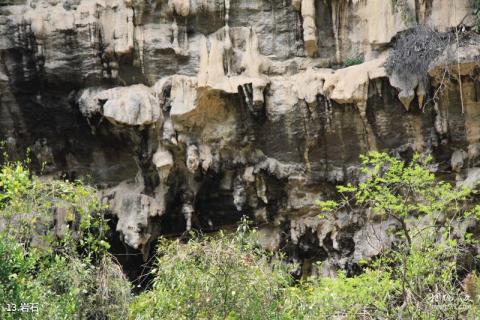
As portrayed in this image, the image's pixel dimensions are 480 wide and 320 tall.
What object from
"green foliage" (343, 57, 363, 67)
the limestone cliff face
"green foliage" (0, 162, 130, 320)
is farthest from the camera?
"green foliage" (343, 57, 363, 67)

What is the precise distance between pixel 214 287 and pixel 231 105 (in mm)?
7791

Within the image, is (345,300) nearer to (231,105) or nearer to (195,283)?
(195,283)

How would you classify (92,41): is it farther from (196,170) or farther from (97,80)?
(196,170)

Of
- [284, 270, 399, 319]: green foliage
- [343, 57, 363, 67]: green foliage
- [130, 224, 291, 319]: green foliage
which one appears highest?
[343, 57, 363, 67]: green foliage

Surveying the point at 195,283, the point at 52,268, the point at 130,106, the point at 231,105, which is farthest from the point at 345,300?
the point at 130,106

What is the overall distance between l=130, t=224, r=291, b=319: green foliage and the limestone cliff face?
694 cm

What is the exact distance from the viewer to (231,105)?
1541 cm

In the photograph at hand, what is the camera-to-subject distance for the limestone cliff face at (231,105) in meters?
14.9

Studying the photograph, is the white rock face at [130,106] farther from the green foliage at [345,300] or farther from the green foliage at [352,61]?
the green foliage at [345,300]

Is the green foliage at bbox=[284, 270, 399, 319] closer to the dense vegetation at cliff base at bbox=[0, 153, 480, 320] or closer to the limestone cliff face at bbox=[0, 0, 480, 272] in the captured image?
the dense vegetation at cliff base at bbox=[0, 153, 480, 320]

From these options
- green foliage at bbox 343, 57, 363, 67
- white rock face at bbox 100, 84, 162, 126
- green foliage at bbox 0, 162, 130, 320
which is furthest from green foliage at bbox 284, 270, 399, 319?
green foliage at bbox 343, 57, 363, 67

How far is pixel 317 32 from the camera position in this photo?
53.3ft

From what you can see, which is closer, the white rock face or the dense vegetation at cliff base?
the dense vegetation at cliff base

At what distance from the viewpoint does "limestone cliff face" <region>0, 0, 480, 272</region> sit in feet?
48.8
